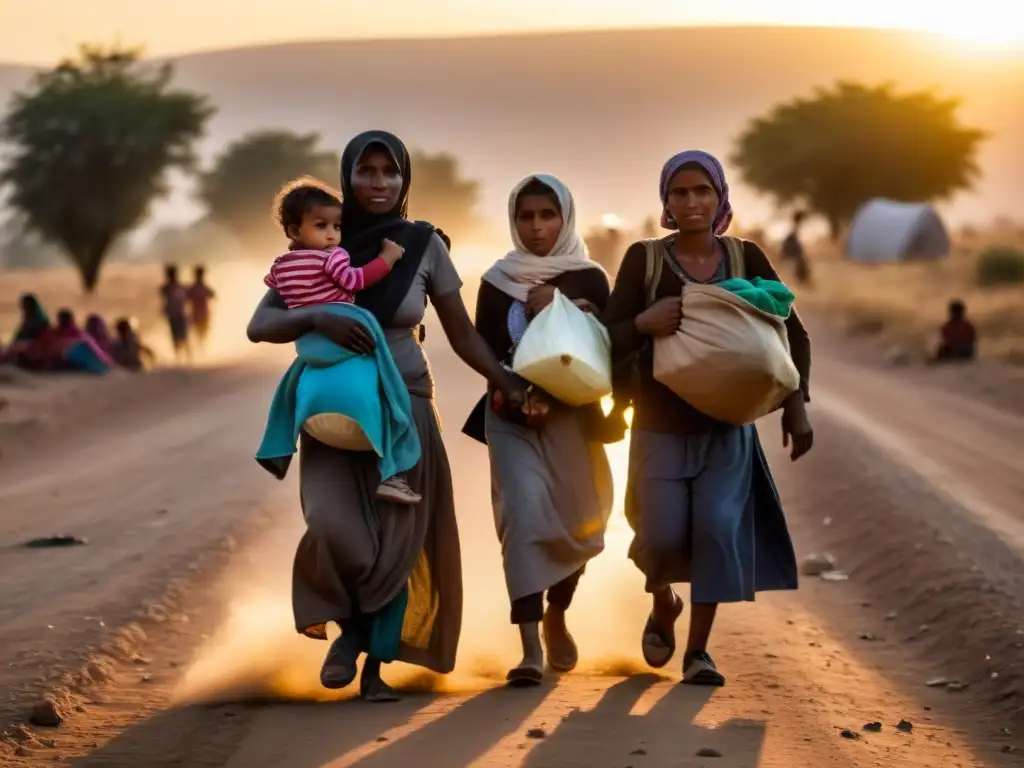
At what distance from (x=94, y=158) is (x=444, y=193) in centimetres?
4272

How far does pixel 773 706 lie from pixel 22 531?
5.64m

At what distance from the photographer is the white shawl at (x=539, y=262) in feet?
21.8

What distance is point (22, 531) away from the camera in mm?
10570

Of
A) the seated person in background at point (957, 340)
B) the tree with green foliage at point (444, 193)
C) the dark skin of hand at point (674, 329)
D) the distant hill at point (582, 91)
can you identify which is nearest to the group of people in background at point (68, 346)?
the seated person in background at point (957, 340)

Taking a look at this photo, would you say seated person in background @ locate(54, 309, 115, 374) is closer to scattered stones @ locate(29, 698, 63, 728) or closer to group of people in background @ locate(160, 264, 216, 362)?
group of people in background @ locate(160, 264, 216, 362)

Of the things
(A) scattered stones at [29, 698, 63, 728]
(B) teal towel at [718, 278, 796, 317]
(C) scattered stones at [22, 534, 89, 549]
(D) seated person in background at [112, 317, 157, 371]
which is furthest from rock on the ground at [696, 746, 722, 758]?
(D) seated person in background at [112, 317, 157, 371]

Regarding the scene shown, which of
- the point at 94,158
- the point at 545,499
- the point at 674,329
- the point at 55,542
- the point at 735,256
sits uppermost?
the point at 94,158

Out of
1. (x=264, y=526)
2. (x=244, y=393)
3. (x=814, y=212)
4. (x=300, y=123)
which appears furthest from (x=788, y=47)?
(x=264, y=526)

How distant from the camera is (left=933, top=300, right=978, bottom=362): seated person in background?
67.4 ft

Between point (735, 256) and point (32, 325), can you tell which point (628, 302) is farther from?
point (32, 325)

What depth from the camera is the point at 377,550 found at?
20.7 feet

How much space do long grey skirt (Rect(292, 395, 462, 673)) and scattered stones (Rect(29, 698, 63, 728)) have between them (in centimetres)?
85

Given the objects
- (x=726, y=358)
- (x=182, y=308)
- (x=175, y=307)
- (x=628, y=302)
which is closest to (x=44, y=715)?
(x=628, y=302)

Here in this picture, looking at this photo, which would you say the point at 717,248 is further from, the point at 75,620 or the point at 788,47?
the point at 788,47
